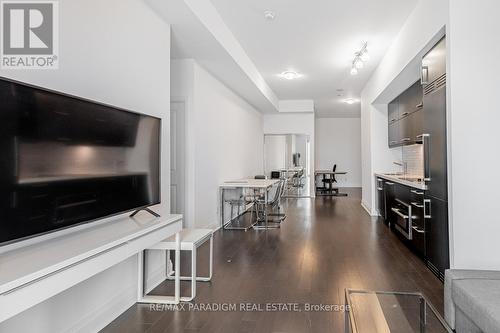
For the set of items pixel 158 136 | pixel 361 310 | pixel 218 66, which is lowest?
pixel 361 310

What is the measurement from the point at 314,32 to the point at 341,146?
8.84m

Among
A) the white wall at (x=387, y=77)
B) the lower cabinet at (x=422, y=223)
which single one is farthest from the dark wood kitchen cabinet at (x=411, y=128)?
the lower cabinet at (x=422, y=223)

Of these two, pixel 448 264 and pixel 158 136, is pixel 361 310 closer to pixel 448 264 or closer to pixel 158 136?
pixel 448 264

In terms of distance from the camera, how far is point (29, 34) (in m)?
1.98

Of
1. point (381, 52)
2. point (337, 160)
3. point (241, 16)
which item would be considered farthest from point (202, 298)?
point (337, 160)

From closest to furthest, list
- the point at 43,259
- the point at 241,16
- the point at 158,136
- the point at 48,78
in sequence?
the point at 43,259
the point at 48,78
the point at 158,136
the point at 241,16

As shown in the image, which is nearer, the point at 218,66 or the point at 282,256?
the point at 282,256

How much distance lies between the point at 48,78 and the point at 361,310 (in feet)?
7.94

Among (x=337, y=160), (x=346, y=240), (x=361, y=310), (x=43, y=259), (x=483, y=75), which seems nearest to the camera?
(x=43, y=259)

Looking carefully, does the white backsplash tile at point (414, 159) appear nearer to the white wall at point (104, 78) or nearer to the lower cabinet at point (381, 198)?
the lower cabinet at point (381, 198)

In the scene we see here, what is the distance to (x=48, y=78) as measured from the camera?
1.90 meters

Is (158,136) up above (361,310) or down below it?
above

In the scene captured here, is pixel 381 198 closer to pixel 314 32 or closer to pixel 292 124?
pixel 314 32

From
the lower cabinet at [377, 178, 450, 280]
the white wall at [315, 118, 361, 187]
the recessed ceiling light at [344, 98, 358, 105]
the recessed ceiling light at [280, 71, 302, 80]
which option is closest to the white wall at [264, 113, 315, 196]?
the recessed ceiling light at [344, 98, 358, 105]
